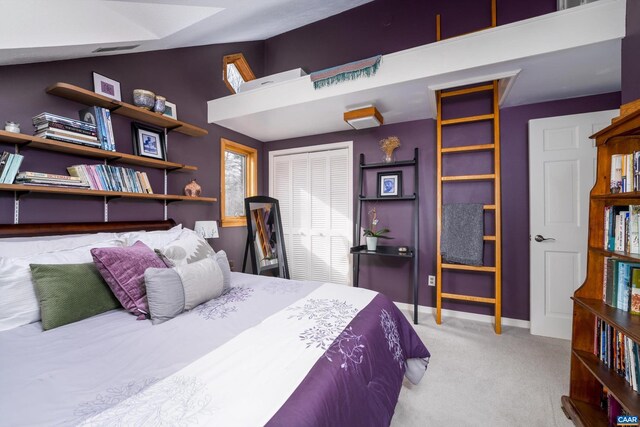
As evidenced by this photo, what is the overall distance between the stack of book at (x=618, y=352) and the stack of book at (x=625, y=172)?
70cm

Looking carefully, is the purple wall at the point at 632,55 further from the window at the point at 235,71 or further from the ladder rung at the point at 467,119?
the window at the point at 235,71

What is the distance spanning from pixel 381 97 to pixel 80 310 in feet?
8.94

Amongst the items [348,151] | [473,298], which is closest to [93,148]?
[348,151]

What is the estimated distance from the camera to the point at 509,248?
2801 millimetres

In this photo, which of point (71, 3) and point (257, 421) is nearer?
point (257, 421)

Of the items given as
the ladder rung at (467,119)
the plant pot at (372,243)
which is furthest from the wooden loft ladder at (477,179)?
the plant pot at (372,243)

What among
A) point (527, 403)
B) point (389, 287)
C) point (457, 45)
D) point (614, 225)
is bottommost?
point (527, 403)

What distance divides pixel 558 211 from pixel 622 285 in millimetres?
1423

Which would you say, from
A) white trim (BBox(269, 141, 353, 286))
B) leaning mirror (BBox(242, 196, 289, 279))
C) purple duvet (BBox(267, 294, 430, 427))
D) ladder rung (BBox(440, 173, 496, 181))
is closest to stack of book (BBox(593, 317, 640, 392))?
purple duvet (BBox(267, 294, 430, 427))

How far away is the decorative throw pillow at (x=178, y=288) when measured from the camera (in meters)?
1.30

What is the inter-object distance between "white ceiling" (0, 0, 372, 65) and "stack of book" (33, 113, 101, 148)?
354 mm

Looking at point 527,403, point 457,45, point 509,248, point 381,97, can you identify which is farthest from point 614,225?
point 381,97

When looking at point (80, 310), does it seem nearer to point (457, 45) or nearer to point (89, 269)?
point (89, 269)

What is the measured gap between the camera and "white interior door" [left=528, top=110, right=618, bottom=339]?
2.44m
